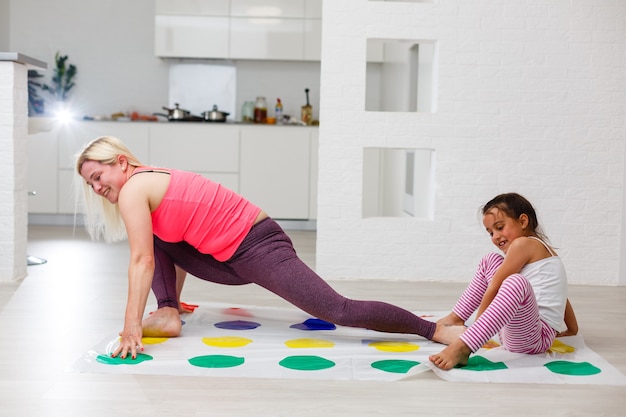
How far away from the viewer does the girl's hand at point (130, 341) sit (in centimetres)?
271

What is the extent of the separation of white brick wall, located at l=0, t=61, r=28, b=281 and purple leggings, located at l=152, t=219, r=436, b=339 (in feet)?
4.16

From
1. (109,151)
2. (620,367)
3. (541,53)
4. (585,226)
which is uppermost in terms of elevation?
(541,53)

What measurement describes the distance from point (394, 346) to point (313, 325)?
1.47ft

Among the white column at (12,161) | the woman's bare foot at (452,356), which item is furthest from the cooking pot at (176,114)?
the woman's bare foot at (452,356)

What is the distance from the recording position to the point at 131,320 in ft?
8.96

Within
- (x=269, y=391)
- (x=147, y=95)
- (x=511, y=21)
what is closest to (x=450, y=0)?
(x=511, y=21)

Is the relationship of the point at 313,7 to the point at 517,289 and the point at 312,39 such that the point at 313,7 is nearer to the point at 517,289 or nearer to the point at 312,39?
the point at 312,39

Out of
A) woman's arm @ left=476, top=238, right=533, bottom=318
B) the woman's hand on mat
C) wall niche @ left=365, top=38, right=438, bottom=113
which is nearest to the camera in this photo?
woman's arm @ left=476, top=238, right=533, bottom=318

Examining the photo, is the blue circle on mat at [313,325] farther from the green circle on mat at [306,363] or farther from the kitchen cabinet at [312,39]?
the kitchen cabinet at [312,39]

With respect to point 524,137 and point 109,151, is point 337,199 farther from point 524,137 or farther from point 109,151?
point 109,151

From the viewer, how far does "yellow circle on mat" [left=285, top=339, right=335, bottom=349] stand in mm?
2916

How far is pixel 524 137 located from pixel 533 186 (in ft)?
0.87

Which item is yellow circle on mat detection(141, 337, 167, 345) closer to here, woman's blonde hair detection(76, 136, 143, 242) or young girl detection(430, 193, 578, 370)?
woman's blonde hair detection(76, 136, 143, 242)

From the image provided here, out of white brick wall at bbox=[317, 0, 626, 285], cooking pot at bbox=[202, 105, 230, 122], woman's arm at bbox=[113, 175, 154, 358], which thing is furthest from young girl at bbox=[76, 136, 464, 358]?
cooking pot at bbox=[202, 105, 230, 122]
